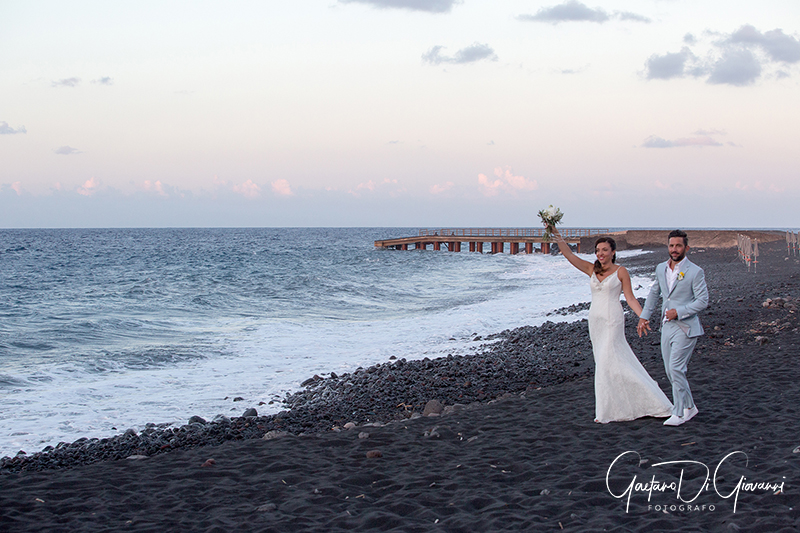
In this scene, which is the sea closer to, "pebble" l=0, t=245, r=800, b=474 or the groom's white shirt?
"pebble" l=0, t=245, r=800, b=474

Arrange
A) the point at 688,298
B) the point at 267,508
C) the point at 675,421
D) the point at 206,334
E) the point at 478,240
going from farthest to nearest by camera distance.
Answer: the point at 478,240 < the point at 206,334 < the point at 675,421 < the point at 688,298 < the point at 267,508

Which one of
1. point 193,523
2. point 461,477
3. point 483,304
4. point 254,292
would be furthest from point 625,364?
point 254,292

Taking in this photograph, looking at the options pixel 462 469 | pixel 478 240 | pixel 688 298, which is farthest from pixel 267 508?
pixel 478 240

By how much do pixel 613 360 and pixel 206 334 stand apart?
13269 mm

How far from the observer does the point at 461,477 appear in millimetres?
5262

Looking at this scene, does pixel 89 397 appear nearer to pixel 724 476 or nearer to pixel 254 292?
pixel 724 476

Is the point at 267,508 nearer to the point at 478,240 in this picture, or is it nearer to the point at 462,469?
the point at 462,469

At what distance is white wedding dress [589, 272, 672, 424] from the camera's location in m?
6.19

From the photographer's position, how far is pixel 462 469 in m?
5.48

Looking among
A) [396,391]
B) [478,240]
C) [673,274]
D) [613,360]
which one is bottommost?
[396,391]

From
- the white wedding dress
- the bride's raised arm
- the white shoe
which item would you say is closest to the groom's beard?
the white wedding dress

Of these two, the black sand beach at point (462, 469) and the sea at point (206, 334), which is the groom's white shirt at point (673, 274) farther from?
the sea at point (206, 334)

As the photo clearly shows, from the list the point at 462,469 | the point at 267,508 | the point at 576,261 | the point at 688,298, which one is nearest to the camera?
the point at 267,508

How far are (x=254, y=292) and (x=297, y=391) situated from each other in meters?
18.5
